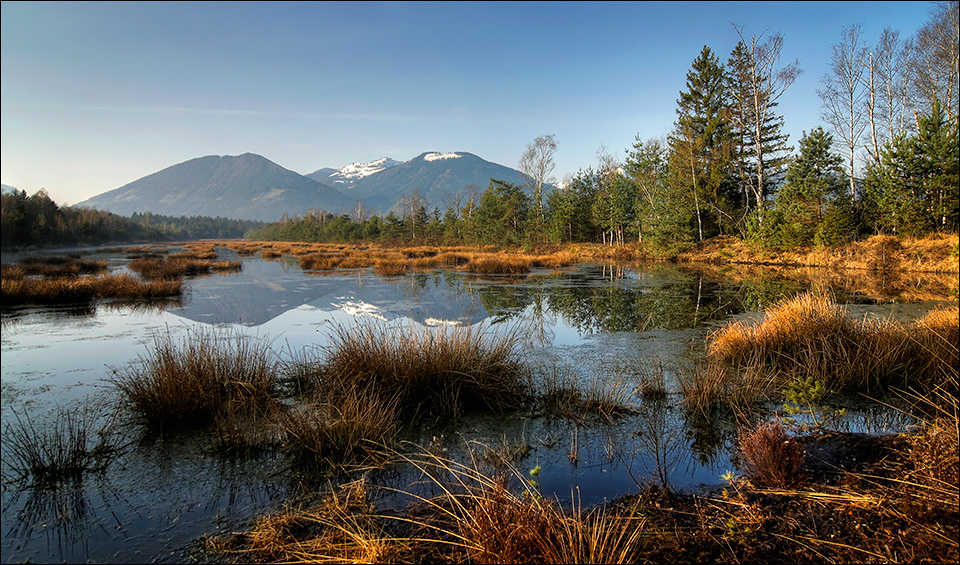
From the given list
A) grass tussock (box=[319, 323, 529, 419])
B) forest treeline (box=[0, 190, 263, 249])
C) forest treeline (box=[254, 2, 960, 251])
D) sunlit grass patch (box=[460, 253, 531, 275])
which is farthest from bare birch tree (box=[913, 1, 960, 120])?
forest treeline (box=[0, 190, 263, 249])

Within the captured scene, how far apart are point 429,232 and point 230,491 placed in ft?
210

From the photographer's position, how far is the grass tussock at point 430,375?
5.11m

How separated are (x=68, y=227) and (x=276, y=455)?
26.6m

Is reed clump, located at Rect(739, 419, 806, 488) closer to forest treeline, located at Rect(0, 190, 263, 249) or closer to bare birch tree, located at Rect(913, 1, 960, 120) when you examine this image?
forest treeline, located at Rect(0, 190, 263, 249)

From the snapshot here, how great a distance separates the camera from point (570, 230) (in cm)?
4662

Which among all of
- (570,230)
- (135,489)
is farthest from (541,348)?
(570,230)

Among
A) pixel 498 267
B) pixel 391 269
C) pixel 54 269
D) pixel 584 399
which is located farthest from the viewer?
pixel 498 267

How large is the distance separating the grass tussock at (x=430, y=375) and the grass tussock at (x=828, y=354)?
2178 mm

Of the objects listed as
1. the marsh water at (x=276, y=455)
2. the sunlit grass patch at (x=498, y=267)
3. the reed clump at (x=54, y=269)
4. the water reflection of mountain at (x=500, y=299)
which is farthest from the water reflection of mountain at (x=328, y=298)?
the reed clump at (x=54, y=269)

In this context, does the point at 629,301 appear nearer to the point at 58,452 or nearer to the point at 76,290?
the point at 58,452

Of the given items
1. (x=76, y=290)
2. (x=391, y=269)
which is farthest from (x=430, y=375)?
(x=391, y=269)

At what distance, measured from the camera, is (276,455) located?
13.3ft

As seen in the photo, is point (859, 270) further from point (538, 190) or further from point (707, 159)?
point (538, 190)

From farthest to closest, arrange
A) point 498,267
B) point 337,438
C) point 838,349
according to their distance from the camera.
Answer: point 498,267 < point 838,349 < point 337,438
